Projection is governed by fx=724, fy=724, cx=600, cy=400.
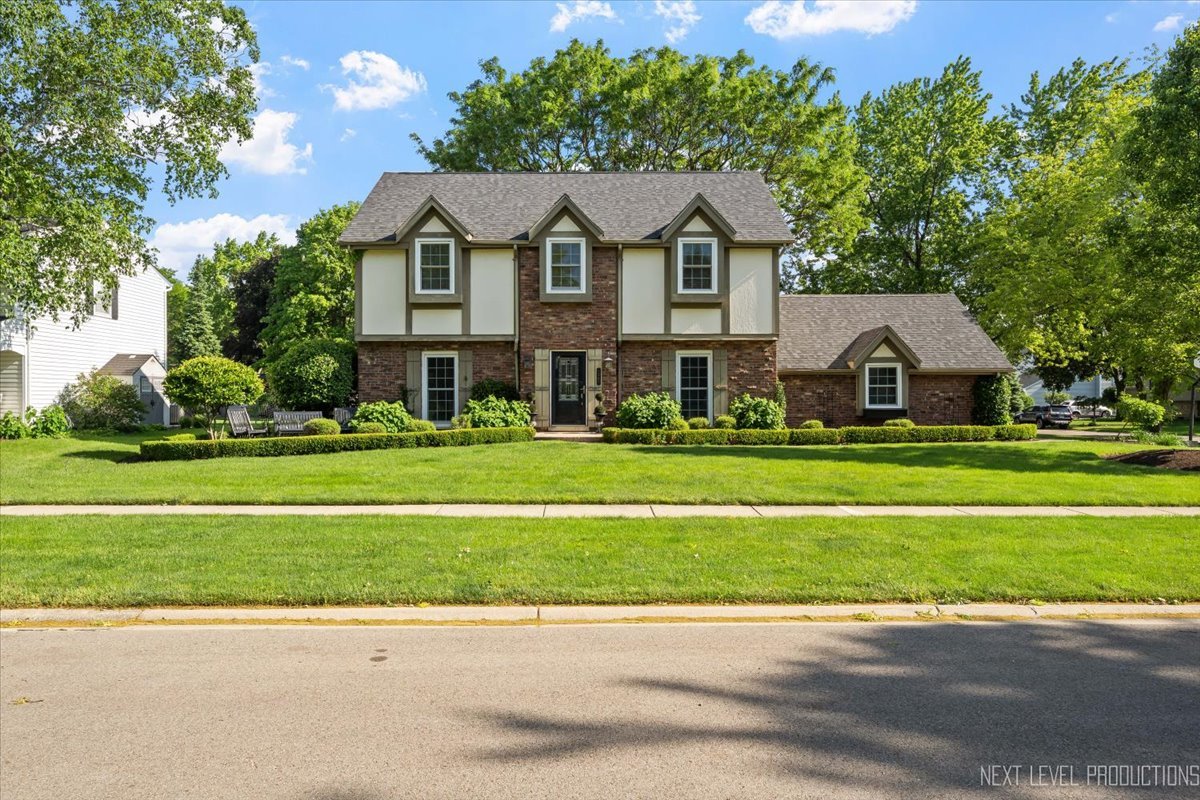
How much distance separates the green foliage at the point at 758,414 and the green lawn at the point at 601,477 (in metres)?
3.90

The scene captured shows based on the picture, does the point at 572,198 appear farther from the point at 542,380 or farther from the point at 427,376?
the point at 427,376

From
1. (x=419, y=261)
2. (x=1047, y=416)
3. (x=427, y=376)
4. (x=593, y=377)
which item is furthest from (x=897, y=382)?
(x=1047, y=416)

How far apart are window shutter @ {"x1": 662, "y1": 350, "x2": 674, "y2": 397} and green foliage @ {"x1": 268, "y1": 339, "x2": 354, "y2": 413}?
1033cm

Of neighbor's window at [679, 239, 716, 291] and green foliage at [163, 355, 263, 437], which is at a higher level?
neighbor's window at [679, 239, 716, 291]

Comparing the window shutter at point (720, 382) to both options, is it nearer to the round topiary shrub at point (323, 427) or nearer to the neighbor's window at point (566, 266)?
the neighbor's window at point (566, 266)

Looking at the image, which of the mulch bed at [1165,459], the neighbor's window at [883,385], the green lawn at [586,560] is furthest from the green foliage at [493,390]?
the mulch bed at [1165,459]

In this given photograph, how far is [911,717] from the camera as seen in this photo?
430 cm

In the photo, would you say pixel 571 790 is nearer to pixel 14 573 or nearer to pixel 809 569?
pixel 809 569

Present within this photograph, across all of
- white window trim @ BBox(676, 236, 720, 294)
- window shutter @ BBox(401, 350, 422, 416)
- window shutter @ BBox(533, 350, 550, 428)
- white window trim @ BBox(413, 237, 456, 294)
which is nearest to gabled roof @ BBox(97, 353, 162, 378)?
window shutter @ BBox(401, 350, 422, 416)

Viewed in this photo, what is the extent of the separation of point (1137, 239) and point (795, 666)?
18.0 meters

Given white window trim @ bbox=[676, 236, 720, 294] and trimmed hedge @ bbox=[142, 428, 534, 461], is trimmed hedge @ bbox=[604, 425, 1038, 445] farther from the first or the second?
white window trim @ bbox=[676, 236, 720, 294]

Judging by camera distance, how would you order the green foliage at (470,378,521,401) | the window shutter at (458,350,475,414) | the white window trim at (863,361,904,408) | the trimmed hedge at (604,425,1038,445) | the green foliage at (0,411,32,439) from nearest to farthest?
the trimmed hedge at (604,425,1038,445), the green foliage at (0,411,32,439), the green foliage at (470,378,521,401), the window shutter at (458,350,475,414), the white window trim at (863,361,904,408)

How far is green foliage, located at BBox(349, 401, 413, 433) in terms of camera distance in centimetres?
2020

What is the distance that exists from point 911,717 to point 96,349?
101 feet
